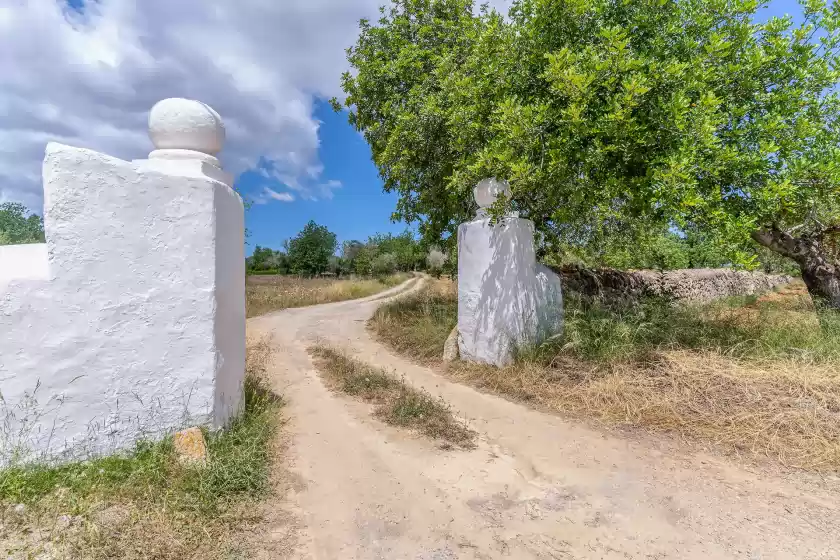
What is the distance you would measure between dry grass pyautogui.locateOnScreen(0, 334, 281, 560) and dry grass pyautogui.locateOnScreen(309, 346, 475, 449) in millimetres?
1492

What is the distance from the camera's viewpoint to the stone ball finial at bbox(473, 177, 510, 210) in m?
6.02

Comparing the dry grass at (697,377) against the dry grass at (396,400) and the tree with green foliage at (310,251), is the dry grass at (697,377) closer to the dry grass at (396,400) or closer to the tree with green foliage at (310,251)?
the dry grass at (396,400)

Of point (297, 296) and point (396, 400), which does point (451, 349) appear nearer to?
point (396, 400)

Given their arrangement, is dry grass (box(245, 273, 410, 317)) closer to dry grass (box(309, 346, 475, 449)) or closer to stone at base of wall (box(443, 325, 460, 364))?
dry grass (box(309, 346, 475, 449))

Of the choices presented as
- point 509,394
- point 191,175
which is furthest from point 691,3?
point 191,175

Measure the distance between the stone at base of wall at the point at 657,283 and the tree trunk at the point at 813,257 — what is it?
1.86 m

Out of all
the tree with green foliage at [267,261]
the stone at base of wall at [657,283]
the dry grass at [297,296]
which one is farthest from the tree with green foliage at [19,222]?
the tree with green foliage at [267,261]

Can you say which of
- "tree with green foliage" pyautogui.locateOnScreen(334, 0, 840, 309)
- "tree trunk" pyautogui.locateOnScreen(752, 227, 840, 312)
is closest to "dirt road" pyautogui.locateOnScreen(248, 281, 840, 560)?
"tree with green foliage" pyautogui.locateOnScreen(334, 0, 840, 309)

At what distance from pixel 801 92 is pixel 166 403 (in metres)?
7.60

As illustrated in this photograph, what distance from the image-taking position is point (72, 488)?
9.23 feet

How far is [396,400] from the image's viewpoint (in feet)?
16.0

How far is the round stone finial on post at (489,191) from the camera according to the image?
6020mm

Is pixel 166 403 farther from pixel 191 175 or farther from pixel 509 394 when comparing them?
pixel 509 394

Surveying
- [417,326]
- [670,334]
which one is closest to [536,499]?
[670,334]
